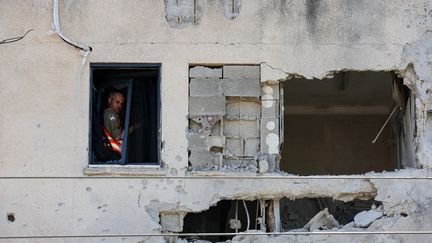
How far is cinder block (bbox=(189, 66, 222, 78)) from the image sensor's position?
43.1ft

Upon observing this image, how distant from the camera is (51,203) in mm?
12836

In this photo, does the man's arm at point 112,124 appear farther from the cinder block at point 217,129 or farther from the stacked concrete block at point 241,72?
the stacked concrete block at point 241,72

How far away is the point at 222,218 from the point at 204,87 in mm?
2081

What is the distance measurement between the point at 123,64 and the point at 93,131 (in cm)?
97

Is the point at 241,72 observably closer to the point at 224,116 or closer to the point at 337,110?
the point at 224,116

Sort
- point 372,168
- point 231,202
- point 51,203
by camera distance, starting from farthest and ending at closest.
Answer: point 372,168 < point 231,202 < point 51,203

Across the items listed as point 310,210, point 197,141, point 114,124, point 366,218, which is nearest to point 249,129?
point 197,141

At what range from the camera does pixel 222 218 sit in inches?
556

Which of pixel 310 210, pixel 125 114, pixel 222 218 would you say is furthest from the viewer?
pixel 310 210

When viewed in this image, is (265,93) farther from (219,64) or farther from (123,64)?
(123,64)

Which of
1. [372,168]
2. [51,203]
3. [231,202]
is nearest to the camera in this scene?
[51,203]

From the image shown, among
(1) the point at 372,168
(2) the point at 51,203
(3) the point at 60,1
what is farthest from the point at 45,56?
(1) the point at 372,168

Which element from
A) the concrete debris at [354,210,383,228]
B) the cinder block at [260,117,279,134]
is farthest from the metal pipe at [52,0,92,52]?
the concrete debris at [354,210,383,228]

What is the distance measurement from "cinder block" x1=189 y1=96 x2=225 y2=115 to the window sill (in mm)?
877
